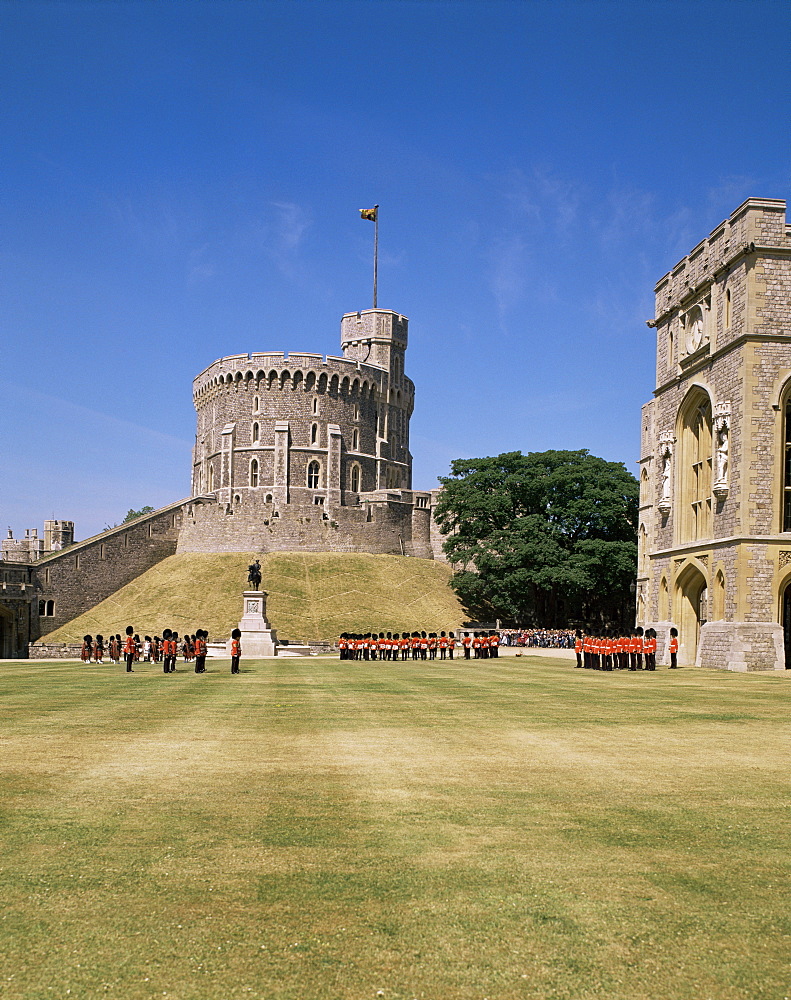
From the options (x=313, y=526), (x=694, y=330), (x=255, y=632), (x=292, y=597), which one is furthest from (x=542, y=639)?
(x=694, y=330)

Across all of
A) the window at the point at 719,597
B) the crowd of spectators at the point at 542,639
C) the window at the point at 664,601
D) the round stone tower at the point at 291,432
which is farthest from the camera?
the round stone tower at the point at 291,432

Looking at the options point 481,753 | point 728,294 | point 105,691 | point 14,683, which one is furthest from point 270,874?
point 728,294

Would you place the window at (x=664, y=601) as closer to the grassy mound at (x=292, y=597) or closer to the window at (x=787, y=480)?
the window at (x=787, y=480)

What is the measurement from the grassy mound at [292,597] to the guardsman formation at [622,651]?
34.2 meters

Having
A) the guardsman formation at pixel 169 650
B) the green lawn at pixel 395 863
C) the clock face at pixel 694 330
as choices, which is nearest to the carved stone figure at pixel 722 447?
the clock face at pixel 694 330

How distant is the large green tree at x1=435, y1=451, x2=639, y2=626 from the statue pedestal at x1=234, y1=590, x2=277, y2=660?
2645 cm

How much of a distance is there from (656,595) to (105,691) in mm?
25689

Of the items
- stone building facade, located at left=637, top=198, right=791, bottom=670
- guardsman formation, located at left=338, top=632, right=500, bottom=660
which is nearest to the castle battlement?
stone building facade, located at left=637, top=198, right=791, bottom=670

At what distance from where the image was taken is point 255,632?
49375 millimetres

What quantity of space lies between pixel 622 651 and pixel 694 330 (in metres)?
13.1

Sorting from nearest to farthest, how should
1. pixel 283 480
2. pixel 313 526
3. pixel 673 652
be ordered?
pixel 673 652, pixel 313 526, pixel 283 480

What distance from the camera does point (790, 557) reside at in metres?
32.9

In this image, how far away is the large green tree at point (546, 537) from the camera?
70.7 meters

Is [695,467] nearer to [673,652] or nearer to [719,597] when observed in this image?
[719,597]
